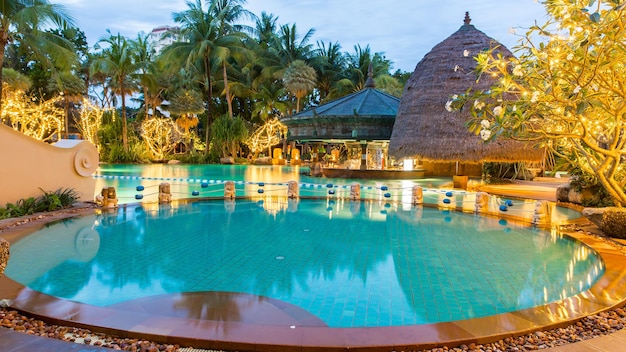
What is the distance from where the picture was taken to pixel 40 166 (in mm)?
9039

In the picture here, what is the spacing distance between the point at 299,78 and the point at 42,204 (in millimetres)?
24392

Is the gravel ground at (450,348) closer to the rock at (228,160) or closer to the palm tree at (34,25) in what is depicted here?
the palm tree at (34,25)

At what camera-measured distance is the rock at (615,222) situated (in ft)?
22.9

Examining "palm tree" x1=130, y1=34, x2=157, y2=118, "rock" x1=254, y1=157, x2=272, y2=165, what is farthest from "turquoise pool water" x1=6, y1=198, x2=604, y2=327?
"palm tree" x1=130, y1=34, x2=157, y2=118

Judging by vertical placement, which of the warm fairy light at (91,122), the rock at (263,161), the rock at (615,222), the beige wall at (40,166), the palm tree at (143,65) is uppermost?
the palm tree at (143,65)

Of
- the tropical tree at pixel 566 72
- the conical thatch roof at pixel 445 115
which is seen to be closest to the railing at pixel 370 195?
the tropical tree at pixel 566 72

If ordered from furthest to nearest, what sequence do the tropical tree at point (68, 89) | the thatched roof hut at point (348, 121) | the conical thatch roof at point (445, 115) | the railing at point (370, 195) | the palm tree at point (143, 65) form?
the tropical tree at point (68, 89) < the palm tree at point (143, 65) < the thatched roof hut at point (348, 121) < the conical thatch roof at point (445, 115) < the railing at point (370, 195)

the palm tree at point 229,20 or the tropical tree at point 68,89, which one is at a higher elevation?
the palm tree at point 229,20

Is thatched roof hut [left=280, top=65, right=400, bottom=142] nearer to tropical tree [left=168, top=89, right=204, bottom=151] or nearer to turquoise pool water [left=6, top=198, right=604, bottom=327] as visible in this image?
turquoise pool water [left=6, top=198, right=604, bottom=327]

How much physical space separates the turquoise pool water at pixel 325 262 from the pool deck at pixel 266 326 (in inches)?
22.0

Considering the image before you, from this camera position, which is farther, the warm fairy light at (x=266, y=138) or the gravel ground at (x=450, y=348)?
the warm fairy light at (x=266, y=138)

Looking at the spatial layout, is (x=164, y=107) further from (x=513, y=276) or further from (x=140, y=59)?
(x=513, y=276)

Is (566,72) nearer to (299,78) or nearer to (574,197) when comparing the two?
(574,197)

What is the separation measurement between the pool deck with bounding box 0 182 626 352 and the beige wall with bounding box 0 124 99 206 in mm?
4667
